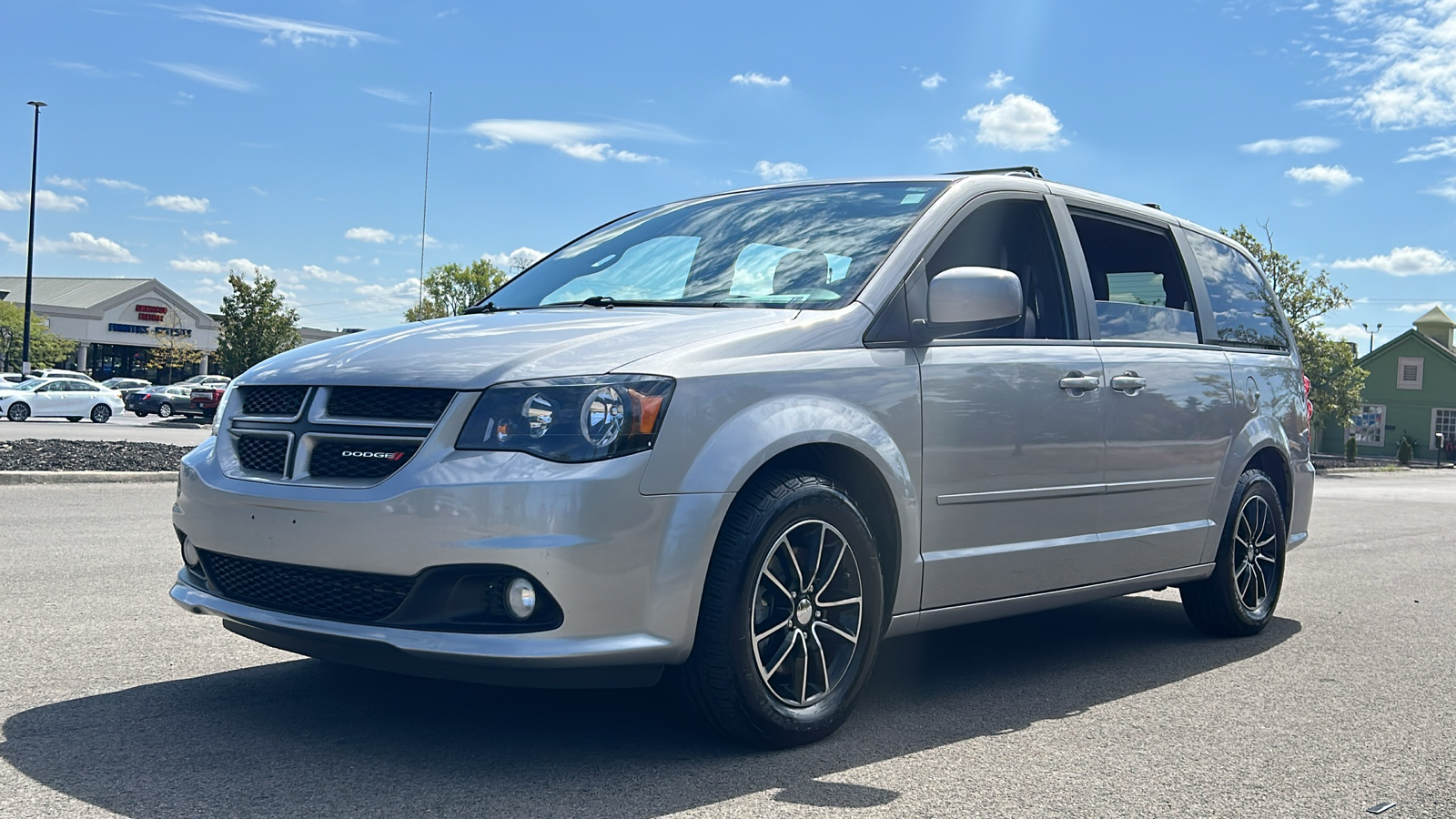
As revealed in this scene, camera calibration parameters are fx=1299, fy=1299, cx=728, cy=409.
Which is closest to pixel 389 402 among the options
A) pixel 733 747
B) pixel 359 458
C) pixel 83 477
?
pixel 359 458

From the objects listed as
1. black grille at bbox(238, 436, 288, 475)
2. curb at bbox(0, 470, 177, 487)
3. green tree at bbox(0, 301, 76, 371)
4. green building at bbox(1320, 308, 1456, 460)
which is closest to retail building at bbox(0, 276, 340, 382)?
green tree at bbox(0, 301, 76, 371)

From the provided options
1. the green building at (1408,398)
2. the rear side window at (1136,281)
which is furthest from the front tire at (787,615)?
the green building at (1408,398)

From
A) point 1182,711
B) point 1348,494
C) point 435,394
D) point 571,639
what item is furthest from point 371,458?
point 1348,494

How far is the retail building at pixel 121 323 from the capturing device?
7506 centimetres

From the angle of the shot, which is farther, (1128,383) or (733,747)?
(1128,383)

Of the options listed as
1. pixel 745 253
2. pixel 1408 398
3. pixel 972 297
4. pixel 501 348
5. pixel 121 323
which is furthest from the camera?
pixel 121 323

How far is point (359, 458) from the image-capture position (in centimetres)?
363

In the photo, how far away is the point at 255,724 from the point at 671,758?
4.34ft

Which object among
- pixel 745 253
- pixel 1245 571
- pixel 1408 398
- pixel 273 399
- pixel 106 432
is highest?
pixel 1408 398

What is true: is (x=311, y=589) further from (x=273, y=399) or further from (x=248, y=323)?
(x=248, y=323)

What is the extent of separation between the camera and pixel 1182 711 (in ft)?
15.3

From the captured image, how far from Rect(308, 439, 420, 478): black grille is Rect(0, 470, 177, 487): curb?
A: 36.5 feet

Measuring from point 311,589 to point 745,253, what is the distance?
197cm

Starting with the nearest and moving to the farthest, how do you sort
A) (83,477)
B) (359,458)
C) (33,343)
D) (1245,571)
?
(359,458) < (1245,571) < (83,477) < (33,343)
